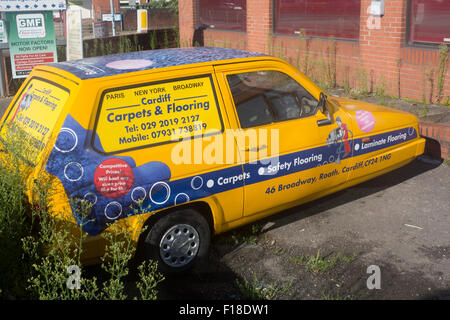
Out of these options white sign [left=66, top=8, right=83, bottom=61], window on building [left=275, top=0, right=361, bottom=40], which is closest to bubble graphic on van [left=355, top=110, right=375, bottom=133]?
window on building [left=275, top=0, right=361, bottom=40]

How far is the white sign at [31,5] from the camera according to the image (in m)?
10.9

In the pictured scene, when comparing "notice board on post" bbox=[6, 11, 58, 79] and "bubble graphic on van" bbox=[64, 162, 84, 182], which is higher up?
"notice board on post" bbox=[6, 11, 58, 79]

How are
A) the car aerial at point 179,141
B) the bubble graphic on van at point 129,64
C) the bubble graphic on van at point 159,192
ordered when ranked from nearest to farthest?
the car aerial at point 179,141, the bubble graphic on van at point 159,192, the bubble graphic on van at point 129,64

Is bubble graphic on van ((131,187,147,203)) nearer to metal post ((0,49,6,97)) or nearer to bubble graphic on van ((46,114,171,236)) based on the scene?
bubble graphic on van ((46,114,171,236))

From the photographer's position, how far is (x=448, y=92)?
346 inches

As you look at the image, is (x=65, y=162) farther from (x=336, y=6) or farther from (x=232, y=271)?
(x=336, y=6)

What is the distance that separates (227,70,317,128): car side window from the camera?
5.03 metres

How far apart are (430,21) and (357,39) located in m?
1.70

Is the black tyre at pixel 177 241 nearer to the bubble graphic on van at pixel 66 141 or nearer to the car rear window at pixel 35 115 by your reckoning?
the bubble graphic on van at pixel 66 141

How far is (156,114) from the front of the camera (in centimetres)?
453

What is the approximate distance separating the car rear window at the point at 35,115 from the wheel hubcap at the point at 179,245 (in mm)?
1291

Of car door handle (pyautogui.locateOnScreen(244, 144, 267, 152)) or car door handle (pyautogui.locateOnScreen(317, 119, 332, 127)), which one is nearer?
car door handle (pyautogui.locateOnScreen(244, 144, 267, 152))

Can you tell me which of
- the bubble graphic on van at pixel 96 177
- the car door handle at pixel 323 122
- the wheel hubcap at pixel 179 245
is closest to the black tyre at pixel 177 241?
the wheel hubcap at pixel 179 245

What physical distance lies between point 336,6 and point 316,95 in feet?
20.3
